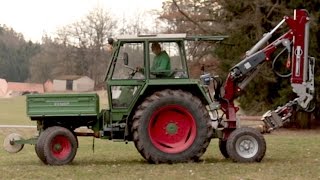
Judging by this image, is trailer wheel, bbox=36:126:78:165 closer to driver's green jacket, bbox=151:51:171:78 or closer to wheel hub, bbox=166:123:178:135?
wheel hub, bbox=166:123:178:135

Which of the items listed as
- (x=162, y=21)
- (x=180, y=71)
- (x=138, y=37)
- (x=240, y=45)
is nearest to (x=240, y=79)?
(x=180, y=71)

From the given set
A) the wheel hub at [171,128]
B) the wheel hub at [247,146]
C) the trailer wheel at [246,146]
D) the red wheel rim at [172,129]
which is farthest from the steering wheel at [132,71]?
the wheel hub at [247,146]

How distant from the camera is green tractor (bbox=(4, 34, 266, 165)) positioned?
37.3 ft

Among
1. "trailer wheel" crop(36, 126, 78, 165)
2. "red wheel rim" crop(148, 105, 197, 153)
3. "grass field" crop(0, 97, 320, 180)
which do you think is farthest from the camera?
"red wheel rim" crop(148, 105, 197, 153)

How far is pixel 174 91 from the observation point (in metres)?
11.5

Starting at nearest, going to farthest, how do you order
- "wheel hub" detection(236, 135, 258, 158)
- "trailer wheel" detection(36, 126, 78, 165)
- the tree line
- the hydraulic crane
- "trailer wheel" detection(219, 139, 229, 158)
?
"trailer wheel" detection(36, 126, 78, 165)
"wheel hub" detection(236, 135, 258, 158)
the hydraulic crane
"trailer wheel" detection(219, 139, 229, 158)
the tree line

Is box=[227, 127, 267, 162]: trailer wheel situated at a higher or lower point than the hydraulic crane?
lower

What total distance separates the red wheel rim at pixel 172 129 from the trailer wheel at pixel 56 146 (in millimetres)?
1464

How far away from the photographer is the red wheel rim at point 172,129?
1148cm

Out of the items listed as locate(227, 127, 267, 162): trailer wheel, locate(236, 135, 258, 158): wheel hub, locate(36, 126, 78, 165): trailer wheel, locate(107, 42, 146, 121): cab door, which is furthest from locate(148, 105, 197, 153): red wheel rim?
locate(36, 126, 78, 165): trailer wheel

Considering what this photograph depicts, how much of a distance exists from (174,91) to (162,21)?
21.6 meters

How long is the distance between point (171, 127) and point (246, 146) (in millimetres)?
1412

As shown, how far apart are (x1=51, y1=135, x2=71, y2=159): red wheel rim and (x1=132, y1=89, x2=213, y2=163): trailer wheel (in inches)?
48.3

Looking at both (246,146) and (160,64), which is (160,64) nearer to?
(160,64)
